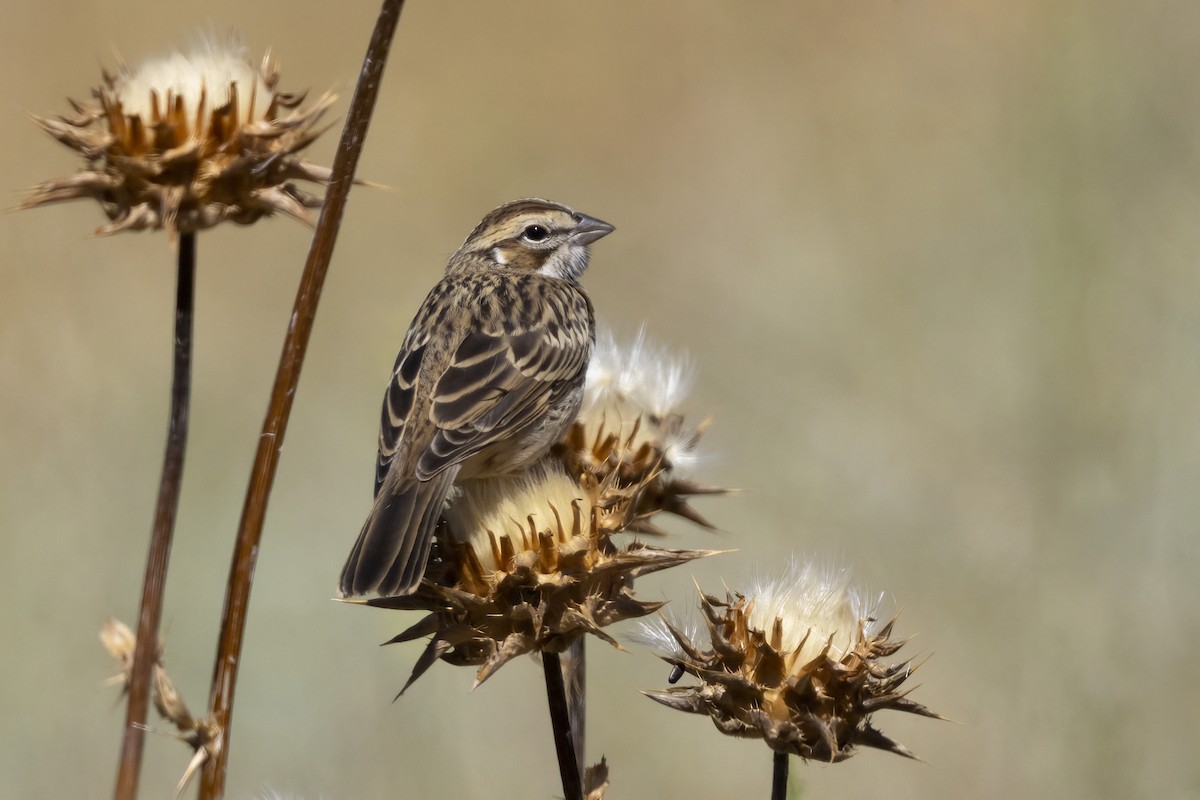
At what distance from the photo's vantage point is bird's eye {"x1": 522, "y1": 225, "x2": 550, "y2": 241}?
5117 millimetres

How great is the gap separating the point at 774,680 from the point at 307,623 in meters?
5.14

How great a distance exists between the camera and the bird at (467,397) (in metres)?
3.40

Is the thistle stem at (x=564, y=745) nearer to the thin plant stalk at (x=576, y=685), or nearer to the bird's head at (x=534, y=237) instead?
the thin plant stalk at (x=576, y=685)

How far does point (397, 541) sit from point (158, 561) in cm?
95

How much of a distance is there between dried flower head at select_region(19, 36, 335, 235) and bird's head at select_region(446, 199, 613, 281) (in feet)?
6.79

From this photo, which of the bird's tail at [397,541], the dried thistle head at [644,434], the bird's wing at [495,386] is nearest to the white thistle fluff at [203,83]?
the bird's tail at [397,541]

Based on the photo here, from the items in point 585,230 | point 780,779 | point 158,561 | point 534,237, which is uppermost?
point 585,230

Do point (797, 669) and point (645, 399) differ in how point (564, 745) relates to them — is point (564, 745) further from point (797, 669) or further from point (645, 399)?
point (645, 399)

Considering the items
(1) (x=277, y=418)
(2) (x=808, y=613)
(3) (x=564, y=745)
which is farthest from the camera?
(2) (x=808, y=613)

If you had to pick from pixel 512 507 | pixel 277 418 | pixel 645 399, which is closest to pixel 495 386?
pixel 645 399

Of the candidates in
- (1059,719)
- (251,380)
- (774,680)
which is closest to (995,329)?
(1059,719)

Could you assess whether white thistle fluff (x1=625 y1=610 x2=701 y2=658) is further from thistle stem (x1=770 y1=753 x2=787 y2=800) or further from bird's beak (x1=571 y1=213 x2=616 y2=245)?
bird's beak (x1=571 y1=213 x2=616 y2=245)

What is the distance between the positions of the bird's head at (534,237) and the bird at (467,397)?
0.32 metres

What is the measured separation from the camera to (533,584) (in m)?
3.04
